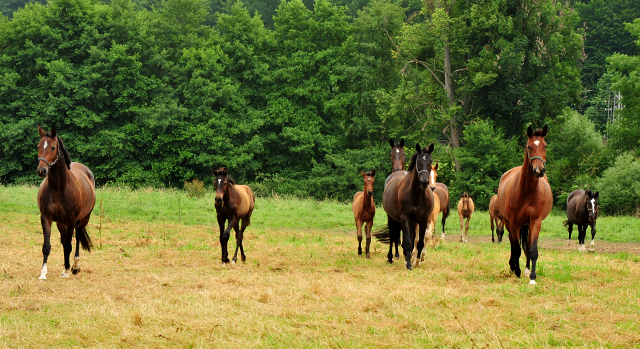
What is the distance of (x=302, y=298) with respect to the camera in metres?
7.59

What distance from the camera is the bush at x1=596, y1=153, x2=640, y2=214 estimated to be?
29.9 meters

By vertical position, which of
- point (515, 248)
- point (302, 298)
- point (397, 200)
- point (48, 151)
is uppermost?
point (48, 151)

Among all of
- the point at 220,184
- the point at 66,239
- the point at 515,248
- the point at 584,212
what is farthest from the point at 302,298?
the point at 584,212

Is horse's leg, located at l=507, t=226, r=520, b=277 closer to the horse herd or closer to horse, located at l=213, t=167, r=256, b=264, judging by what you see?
the horse herd

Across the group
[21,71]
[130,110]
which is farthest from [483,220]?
[21,71]

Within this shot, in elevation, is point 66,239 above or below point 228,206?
below

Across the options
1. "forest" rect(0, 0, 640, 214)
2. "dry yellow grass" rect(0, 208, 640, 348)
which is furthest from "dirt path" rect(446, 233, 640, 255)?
"forest" rect(0, 0, 640, 214)

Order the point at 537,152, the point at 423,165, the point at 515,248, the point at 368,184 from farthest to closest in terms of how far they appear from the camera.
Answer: the point at 368,184
the point at 423,165
the point at 515,248
the point at 537,152

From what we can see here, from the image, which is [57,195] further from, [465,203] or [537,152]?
[465,203]

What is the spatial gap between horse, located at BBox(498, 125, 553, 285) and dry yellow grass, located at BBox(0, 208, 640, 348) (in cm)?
55

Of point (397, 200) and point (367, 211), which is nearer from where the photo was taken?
point (397, 200)

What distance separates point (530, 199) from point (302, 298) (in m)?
4.10

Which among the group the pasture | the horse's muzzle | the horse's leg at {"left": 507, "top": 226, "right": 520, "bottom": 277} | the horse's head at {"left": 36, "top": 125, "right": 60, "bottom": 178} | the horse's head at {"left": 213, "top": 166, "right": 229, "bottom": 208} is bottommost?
the pasture

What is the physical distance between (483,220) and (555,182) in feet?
46.7
